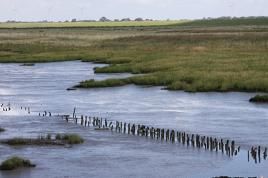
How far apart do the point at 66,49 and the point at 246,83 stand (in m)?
64.4

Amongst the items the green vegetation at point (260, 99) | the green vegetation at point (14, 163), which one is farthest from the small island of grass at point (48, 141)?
the green vegetation at point (260, 99)

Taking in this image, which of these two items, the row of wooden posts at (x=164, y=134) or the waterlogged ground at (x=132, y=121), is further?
the row of wooden posts at (x=164, y=134)

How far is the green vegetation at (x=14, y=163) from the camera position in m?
29.4

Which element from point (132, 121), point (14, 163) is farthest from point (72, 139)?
point (132, 121)

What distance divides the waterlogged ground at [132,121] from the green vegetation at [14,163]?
520 mm

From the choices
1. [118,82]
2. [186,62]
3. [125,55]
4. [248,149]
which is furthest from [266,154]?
[125,55]

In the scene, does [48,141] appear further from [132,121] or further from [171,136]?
[132,121]

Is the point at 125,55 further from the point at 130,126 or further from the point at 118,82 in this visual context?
the point at 130,126

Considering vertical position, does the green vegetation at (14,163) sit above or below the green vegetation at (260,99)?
above

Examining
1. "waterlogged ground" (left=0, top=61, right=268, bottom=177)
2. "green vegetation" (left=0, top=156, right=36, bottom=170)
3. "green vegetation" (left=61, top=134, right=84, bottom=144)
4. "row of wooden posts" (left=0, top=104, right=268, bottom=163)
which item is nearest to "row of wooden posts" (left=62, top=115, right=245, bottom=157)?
"row of wooden posts" (left=0, top=104, right=268, bottom=163)

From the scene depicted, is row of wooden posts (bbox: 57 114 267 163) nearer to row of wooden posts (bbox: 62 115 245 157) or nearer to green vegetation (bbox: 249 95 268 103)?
row of wooden posts (bbox: 62 115 245 157)

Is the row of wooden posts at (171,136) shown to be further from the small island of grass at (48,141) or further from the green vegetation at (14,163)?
the green vegetation at (14,163)

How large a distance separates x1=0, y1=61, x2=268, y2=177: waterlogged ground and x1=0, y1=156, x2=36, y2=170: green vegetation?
520 mm

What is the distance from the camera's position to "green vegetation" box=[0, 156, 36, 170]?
29.4 m
